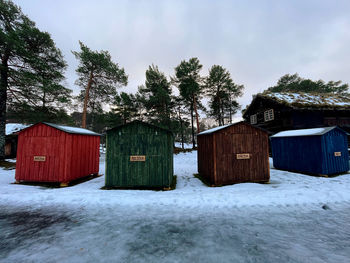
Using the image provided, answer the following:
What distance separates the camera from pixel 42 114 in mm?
13820

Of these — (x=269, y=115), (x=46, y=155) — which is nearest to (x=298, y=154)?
(x=269, y=115)

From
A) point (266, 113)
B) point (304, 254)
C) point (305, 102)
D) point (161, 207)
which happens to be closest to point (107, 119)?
point (161, 207)

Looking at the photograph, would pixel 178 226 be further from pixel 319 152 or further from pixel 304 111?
pixel 304 111

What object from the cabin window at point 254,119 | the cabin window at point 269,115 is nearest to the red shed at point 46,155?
the cabin window at point 269,115

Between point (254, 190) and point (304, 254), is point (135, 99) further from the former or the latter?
point (304, 254)

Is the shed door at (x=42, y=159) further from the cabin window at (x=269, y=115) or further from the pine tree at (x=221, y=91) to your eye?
the pine tree at (x=221, y=91)

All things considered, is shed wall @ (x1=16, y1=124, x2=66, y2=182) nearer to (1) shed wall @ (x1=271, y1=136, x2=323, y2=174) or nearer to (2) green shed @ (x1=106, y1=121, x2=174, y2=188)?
(2) green shed @ (x1=106, y1=121, x2=174, y2=188)

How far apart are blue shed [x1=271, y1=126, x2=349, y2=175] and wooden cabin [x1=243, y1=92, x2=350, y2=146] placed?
182 inches

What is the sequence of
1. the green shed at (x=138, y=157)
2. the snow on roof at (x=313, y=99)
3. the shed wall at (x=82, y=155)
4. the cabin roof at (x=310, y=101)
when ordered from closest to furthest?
the green shed at (x=138, y=157)
the shed wall at (x=82, y=155)
the cabin roof at (x=310, y=101)
the snow on roof at (x=313, y=99)

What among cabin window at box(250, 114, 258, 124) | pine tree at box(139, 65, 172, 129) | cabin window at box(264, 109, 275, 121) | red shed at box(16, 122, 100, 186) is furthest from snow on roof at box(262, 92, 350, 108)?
red shed at box(16, 122, 100, 186)

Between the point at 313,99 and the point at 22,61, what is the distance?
31242mm

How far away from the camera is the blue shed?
907 cm

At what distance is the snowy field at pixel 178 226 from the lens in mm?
2957

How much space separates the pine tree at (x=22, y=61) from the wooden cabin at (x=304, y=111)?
23.4 m
